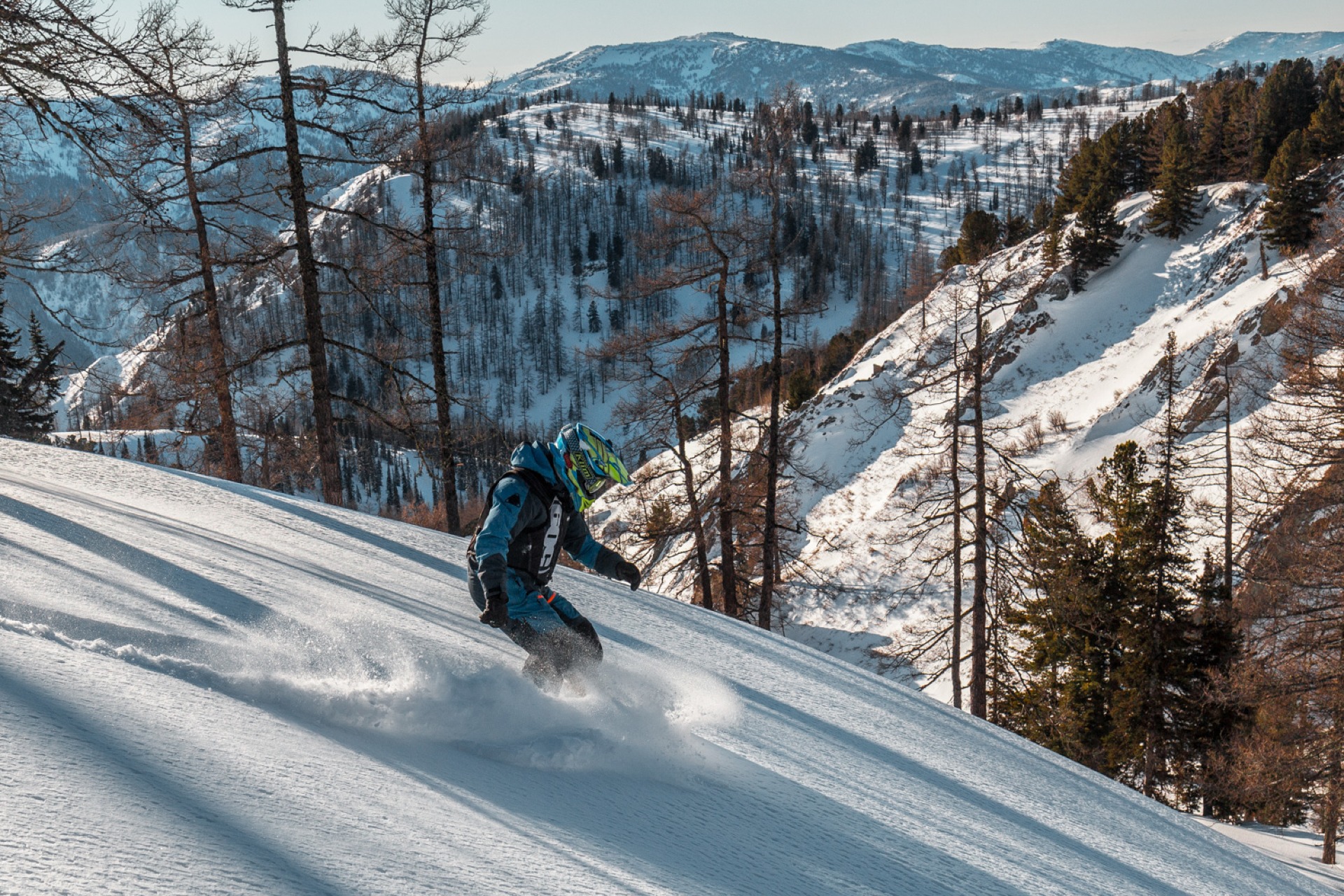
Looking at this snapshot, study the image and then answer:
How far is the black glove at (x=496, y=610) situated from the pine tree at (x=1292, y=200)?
4711 cm

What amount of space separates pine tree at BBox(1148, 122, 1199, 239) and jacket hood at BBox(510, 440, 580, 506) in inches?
2165

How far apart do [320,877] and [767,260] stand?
1425 centimetres

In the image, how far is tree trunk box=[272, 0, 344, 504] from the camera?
12.0 metres

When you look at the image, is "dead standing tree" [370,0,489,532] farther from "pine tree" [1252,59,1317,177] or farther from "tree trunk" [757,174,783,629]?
"pine tree" [1252,59,1317,177]

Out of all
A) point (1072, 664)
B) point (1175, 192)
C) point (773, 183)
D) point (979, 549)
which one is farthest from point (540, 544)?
point (1175, 192)

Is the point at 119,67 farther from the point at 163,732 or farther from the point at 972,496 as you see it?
the point at 972,496

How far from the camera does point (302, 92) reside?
40.7 feet

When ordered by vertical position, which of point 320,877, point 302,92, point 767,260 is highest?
point 302,92

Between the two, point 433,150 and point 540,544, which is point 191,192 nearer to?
point 433,150

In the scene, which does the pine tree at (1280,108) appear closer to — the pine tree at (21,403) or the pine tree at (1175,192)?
the pine tree at (1175,192)

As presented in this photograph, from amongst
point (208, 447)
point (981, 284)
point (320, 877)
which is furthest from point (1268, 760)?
point (208, 447)

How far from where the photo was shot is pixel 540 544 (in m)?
4.89

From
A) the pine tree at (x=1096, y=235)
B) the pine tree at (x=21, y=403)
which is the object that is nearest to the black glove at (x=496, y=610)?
the pine tree at (x=21, y=403)

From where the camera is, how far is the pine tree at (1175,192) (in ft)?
156
